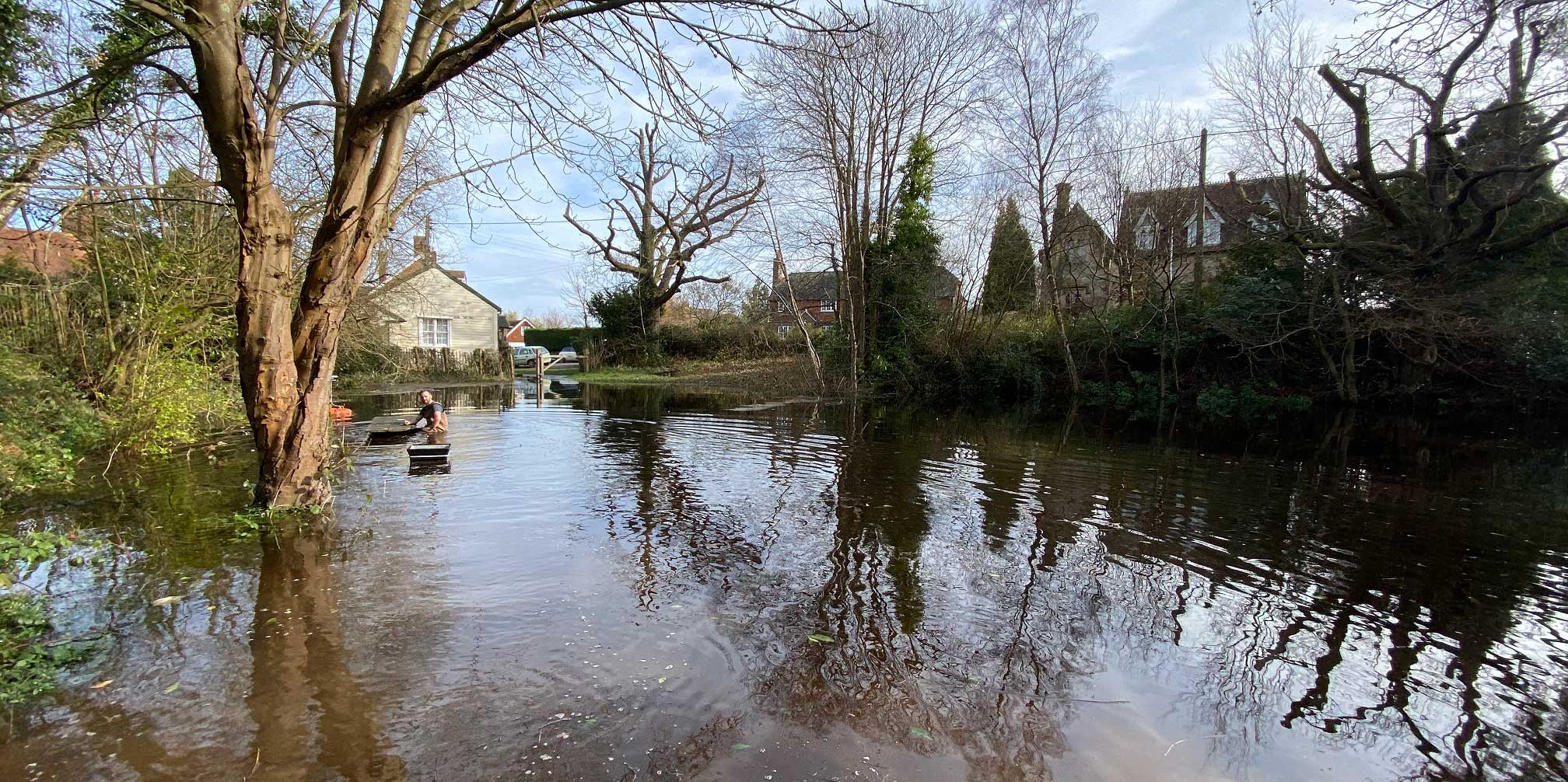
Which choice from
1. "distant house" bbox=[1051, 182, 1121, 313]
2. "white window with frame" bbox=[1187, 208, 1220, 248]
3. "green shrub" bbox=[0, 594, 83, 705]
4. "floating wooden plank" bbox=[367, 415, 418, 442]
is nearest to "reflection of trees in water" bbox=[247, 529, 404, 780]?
"green shrub" bbox=[0, 594, 83, 705]

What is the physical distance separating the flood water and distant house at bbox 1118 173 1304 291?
13137mm

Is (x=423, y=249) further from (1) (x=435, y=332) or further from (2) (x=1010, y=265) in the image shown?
(1) (x=435, y=332)

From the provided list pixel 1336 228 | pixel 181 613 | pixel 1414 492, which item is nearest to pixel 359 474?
pixel 181 613

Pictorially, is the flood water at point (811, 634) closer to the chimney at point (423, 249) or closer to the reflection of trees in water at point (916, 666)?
the reflection of trees in water at point (916, 666)

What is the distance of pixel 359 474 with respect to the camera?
10.1 m

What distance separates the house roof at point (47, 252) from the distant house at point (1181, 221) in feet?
82.7

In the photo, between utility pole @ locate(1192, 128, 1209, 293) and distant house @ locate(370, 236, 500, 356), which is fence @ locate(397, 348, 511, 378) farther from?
utility pole @ locate(1192, 128, 1209, 293)

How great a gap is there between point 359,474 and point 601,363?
31.7 metres

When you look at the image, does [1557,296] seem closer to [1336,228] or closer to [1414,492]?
[1336,228]

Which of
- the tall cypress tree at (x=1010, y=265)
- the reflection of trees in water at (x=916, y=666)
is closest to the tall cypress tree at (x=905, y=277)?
the tall cypress tree at (x=1010, y=265)

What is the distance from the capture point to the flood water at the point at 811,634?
3.66 metres

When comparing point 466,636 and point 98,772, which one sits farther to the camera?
point 466,636

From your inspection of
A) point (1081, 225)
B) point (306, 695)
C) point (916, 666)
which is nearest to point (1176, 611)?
point (916, 666)

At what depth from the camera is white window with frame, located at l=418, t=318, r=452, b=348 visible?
131 feet
